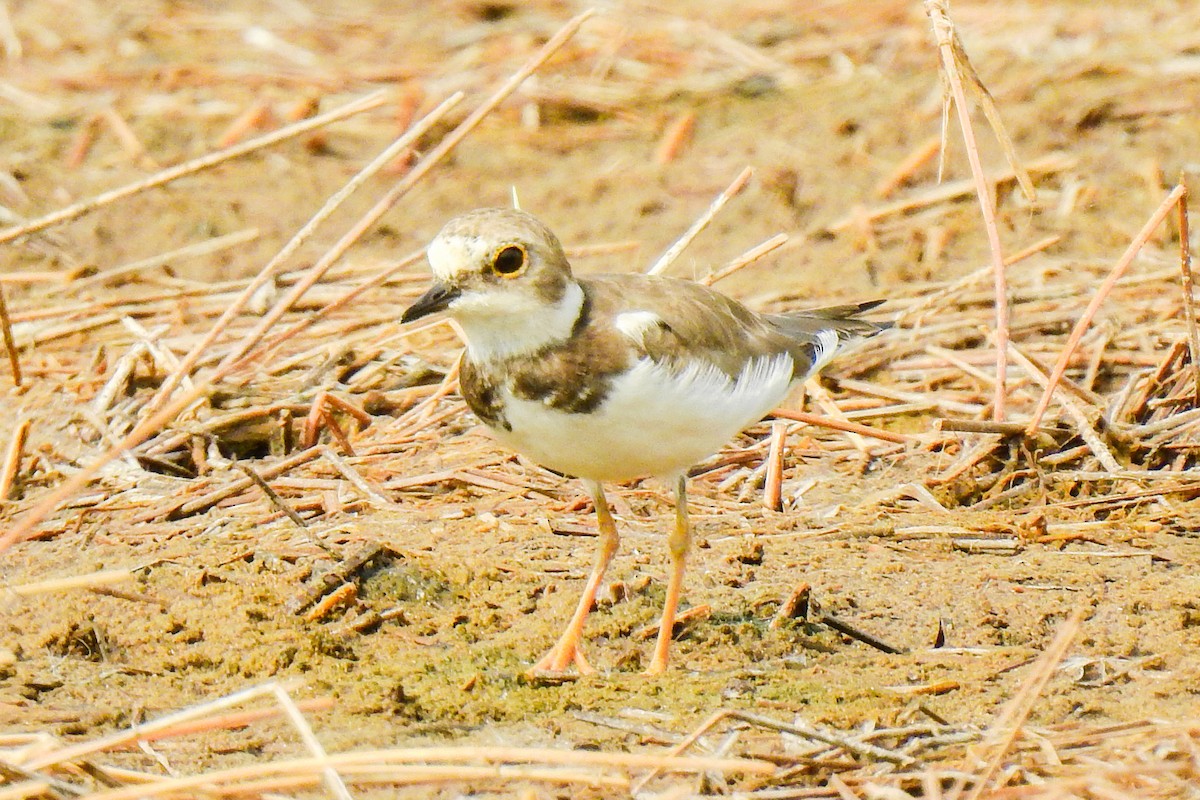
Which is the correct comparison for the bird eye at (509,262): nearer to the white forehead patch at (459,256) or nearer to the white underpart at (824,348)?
the white forehead patch at (459,256)

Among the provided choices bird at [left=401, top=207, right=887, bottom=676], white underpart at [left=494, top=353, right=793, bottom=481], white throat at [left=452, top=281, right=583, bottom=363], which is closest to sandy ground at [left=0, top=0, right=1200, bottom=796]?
bird at [left=401, top=207, right=887, bottom=676]

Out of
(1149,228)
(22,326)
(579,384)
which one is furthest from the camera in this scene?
(22,326)

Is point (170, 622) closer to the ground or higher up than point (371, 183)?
closer to the ground

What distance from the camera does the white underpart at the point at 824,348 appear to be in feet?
16.7

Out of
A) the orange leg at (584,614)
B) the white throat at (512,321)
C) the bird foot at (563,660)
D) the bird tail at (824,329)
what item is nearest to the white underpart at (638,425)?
the white throat at (512,321)

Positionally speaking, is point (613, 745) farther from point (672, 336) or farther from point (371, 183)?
point (371, 183)

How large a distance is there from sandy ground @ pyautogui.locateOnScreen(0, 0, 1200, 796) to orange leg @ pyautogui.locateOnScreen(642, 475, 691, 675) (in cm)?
9

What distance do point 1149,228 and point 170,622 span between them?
333 cm

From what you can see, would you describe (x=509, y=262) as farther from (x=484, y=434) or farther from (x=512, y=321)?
(x=484, y=434)

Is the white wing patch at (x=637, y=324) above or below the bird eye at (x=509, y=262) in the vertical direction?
below

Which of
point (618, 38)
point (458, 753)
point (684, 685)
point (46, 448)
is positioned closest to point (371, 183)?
point (618, 38)

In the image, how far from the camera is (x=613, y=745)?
11.7ft

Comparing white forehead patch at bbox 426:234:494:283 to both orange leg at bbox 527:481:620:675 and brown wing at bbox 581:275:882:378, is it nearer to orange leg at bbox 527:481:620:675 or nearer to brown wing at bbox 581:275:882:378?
brown wing at bbox 581:275:882:378

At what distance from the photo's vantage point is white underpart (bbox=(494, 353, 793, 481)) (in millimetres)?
3977
